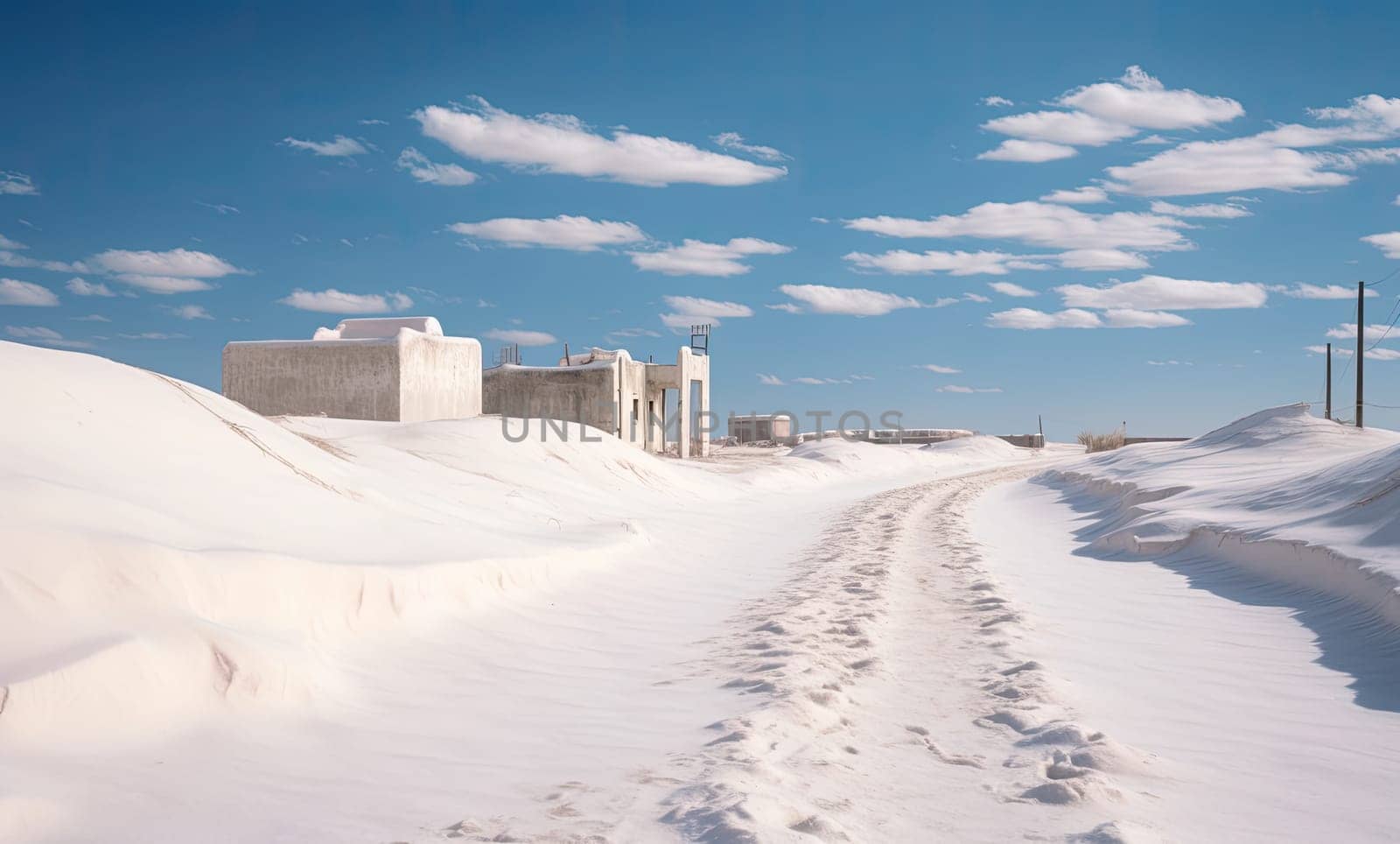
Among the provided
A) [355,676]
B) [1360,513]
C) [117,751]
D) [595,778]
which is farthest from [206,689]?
[1360,513]

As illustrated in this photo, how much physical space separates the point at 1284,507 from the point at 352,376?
17.9 meters

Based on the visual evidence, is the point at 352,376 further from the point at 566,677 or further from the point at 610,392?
the point at 566,677

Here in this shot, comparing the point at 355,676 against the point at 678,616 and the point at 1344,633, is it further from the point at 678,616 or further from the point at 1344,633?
the point at 1344,633

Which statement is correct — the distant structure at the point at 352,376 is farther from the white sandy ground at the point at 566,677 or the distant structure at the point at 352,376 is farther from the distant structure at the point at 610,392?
the white sandy ground at the point at 566,677

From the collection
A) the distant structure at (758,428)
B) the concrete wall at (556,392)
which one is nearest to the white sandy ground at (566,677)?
the concrete wall at (556,392)

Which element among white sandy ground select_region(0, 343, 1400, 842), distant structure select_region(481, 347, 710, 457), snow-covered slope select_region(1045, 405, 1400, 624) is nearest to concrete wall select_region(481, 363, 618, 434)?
distant structure select_region(481, 347, 710, 457)

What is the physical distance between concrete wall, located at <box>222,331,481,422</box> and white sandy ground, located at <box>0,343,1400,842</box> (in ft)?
39.9

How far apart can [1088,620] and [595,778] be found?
185 inches

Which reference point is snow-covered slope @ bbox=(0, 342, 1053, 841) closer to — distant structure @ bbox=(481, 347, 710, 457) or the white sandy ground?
the white sandy ground

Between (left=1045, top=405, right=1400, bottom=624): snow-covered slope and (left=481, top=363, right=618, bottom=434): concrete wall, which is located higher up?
(left=481, top=363, right=618, bottom=434): concrete wall

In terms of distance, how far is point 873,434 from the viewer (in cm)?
5872

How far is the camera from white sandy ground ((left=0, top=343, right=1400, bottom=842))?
3.54 meters

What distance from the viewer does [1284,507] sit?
10750mm

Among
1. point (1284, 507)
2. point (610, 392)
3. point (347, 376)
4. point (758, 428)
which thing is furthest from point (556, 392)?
point (758, 428)
